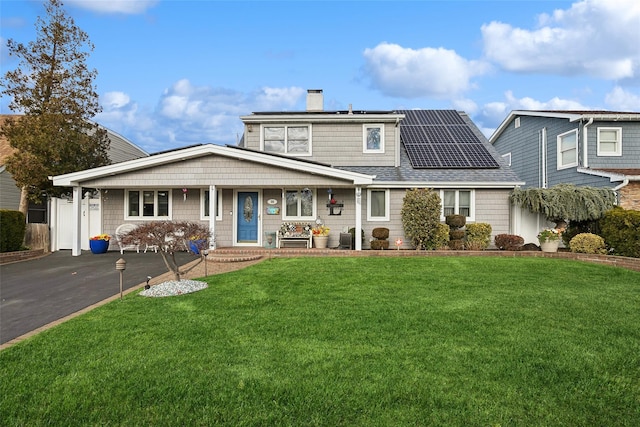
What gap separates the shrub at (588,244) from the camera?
490 inches

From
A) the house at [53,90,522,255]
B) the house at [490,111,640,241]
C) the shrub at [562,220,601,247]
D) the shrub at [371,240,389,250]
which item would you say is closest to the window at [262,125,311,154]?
the house at [53,90,522,255]

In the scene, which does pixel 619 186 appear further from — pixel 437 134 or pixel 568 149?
pixel 437 134

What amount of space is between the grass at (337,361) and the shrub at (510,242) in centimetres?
608

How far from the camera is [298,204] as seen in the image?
15.3m

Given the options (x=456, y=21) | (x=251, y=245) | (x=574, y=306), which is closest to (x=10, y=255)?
(x=251, y=245)

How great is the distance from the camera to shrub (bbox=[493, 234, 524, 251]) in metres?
13.8

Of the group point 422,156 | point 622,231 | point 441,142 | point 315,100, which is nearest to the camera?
point 622,231

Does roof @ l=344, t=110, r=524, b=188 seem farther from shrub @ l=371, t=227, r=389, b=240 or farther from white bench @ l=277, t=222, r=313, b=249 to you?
white bench @ l=277, t=222, r=313, b=249

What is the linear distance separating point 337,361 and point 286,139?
13.1m

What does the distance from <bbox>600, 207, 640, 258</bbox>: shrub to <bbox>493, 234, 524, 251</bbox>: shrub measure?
2462mm

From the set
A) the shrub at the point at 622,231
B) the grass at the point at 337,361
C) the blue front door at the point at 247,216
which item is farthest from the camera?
the blue front door at the point at 247,216

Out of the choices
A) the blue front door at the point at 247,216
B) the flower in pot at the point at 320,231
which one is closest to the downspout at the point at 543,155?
the flower in pot at the point at 320,231

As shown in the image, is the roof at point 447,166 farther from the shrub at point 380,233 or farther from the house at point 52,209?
the house at point 52,209

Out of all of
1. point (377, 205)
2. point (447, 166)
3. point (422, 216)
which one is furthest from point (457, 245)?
point (447, 166)
